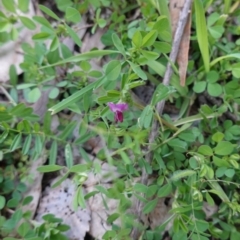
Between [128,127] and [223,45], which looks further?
[223,45]

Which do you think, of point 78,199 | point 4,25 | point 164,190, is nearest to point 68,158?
point 78,199

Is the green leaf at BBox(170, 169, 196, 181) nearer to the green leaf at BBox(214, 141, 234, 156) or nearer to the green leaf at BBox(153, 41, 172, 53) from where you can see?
the green leaf at BBox(214, 141, 234, 156)

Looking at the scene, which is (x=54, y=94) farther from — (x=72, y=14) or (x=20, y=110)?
(x=72, y=14)

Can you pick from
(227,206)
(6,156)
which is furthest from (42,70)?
(227,206)

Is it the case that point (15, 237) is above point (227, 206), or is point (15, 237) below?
above

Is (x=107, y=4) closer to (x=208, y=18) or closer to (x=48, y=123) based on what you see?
(x=208, y=18)
